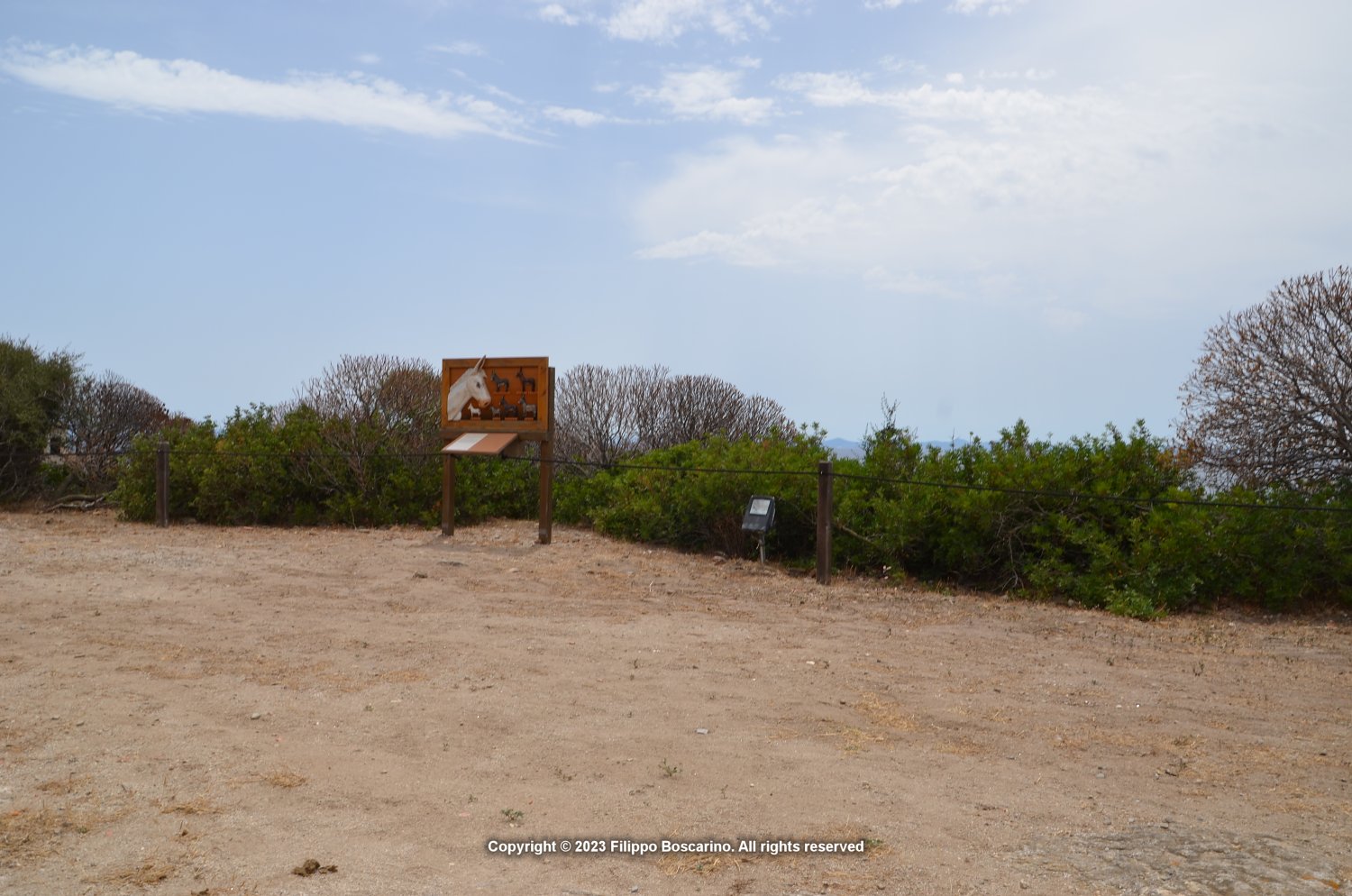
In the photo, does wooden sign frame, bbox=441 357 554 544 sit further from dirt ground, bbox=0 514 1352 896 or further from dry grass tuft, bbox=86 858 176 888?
dry grass tuft, bbox=86 858 176 888

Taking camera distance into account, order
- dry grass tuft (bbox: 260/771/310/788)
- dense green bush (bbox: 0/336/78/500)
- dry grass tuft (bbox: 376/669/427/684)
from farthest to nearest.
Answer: dense green bush (bbox: 0/336/78/500) < dry grass tuft (bbox: 376/669/427/684) < dry grass tuft (bbox: 260/771/310/788)

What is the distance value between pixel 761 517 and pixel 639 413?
35.6 ft

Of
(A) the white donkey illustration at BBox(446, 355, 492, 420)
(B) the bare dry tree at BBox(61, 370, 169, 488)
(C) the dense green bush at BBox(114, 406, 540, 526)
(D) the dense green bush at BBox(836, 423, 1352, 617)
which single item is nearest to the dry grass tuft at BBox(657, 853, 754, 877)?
(D) the dense green bush at BBox(836, 423, 1352, 617)

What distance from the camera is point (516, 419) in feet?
44.5

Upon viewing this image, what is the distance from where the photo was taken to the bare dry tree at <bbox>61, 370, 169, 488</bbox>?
19.7 meters

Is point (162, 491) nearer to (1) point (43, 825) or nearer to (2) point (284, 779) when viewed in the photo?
(2) point (284, 779)

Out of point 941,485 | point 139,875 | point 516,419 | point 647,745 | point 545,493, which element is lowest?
point 139,875

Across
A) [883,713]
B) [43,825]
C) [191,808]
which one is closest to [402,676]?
[191,808]

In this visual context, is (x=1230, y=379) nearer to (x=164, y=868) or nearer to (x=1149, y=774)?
(x=1149, y=774)

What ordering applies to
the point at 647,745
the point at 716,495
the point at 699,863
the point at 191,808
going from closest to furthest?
1. the point at 699,863
2. the point at 191,808
3. the point at 647,745
4. the point at 716,495

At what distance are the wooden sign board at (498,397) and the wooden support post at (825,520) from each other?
3839 mm

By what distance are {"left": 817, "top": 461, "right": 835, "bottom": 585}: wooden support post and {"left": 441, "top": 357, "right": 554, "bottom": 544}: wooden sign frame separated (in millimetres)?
3607

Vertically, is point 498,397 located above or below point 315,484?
above

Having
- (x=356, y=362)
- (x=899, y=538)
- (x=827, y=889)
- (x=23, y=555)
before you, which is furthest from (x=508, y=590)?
(x=356, y=362)
